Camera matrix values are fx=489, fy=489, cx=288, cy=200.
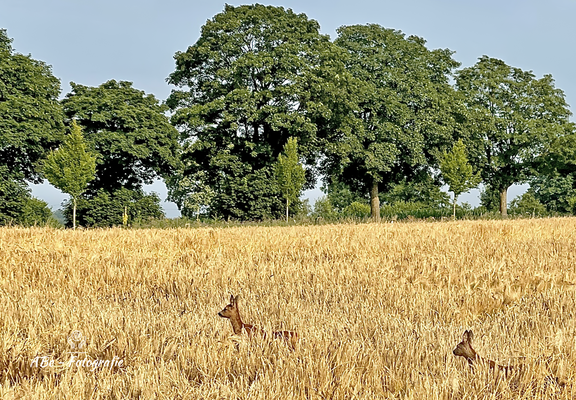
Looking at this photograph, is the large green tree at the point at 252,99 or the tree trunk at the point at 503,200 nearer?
the large green tree at the point at 252,99

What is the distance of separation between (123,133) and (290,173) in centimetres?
1545

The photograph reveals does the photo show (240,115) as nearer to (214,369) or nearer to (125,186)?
(125,186)

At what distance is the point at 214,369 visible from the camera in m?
2.48

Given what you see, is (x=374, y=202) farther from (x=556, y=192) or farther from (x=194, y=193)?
(x=556, y=192)

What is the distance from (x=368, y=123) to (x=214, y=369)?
34.3m

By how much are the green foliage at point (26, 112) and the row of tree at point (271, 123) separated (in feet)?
0.31

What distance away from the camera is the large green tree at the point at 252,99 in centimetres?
3039

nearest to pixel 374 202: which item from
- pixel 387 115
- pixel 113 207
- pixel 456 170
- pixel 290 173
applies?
pixel 456 170

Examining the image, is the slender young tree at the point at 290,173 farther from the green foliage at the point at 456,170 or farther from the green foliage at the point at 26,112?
the green foliage at the point at 26,112

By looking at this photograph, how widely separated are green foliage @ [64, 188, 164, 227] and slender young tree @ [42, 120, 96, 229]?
6.57 meters

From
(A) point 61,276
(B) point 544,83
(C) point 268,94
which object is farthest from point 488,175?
(A) point 61,276

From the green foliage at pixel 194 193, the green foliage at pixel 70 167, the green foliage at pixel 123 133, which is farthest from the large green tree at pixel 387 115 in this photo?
the green foliage at pixel 70 167

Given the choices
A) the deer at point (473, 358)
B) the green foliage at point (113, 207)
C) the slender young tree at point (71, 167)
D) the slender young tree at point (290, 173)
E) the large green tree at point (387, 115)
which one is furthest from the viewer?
the green foliage at point (113, 207)

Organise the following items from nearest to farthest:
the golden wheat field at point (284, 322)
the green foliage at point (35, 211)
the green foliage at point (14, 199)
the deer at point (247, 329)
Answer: the golden wheat field at point (284, 322) → the deer at point (247, 329) → the green foliage at point (14, 199) → the green foliage at point (35, 211)
